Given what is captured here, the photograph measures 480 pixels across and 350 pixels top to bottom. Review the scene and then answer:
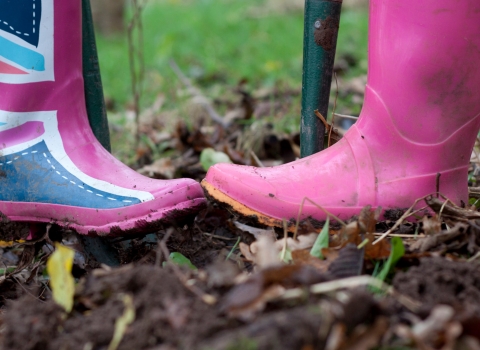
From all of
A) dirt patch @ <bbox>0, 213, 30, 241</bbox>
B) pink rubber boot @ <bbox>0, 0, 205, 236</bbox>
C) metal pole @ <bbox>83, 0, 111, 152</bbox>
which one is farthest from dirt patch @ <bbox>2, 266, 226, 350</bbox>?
metal pole @ <bbox>83, 0, 111, 152</bbox>

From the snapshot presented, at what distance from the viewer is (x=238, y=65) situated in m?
4.04

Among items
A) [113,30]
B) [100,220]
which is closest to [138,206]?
[100,220]

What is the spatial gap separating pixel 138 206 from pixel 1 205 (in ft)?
1.28

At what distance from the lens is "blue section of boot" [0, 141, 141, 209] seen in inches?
52.3

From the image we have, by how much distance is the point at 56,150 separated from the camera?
1.37 meters

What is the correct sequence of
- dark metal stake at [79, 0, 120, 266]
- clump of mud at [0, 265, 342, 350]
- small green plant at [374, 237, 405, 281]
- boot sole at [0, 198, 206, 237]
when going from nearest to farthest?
clump of mud at [0, 265, 342, 350] → small green plant at [374, 237, 405, 281] → boot sole at [0, 198, 206, 237] → dark metal stake at [79, 0, 120, 266]

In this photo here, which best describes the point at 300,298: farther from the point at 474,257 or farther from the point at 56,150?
the point at 56,150

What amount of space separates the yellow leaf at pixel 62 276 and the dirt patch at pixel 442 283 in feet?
1.68

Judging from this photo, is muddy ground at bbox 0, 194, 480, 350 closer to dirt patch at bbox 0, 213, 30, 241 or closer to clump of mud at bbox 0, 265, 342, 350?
clump of mud at bbox 0, 265, 342, 350

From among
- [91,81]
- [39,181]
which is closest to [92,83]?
[91,81]

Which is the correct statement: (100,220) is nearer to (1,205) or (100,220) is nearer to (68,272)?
(1,205)

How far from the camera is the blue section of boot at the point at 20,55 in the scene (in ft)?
4.25

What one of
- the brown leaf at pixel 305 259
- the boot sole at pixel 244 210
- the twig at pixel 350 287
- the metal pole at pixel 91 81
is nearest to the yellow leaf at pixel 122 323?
the twig at pixel 350 287

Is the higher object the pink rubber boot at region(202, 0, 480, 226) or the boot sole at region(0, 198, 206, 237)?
the pink rubber boot at region(202, 0, 480, 226)
